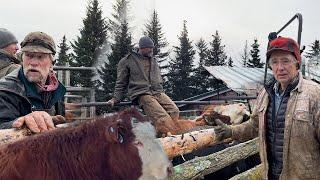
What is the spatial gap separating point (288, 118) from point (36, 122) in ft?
6.82

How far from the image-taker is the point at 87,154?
2.09 meters

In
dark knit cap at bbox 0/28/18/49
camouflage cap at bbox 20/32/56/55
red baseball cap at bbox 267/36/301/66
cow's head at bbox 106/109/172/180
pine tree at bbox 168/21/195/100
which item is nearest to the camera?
cow's head at bbox 106/109/172/180

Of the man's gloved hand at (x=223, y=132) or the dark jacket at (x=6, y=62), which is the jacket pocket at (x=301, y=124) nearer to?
the man's gloved hand at (x=223, y=132)

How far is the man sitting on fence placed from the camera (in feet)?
22.9

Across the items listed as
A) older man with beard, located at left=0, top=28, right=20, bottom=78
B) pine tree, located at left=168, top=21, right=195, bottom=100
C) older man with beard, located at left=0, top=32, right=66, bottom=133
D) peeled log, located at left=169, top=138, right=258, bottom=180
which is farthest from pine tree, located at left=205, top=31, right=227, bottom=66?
older man with beard, located at left=0, top=32, right=66, bottom=133

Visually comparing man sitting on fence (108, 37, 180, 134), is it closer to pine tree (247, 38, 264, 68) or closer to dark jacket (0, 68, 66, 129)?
dark jacket (0, 68, 66, 129)

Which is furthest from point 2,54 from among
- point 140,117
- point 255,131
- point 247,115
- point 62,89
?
point 247,115

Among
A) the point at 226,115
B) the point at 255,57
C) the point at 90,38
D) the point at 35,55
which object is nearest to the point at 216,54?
the point at 255,57

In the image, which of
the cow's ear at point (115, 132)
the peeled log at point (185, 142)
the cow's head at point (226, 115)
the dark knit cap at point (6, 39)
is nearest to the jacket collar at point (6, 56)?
the dark knit cap at point (6, 39)

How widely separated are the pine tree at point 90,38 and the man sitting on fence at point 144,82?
2893cm

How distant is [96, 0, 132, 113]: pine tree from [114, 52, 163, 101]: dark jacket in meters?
19.3

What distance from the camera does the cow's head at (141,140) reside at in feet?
7.05

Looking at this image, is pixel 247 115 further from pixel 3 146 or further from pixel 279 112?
pixel 3 146

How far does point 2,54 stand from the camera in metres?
5.25
